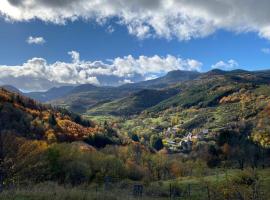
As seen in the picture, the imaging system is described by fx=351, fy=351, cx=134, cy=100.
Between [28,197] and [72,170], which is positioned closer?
[28,197]

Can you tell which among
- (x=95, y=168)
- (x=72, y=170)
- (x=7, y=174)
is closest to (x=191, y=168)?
(x=95, y=168)

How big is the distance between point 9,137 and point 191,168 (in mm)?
122880

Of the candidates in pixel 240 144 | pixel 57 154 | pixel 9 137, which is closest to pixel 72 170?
pixel 57 154

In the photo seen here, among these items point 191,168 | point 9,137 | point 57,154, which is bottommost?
point 191,168

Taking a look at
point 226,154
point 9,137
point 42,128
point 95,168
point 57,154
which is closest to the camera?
point 9,137

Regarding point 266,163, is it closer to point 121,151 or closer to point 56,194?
point 121,151

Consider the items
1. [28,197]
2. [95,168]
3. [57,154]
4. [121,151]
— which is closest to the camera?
[28,197]

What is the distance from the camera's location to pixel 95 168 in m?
95.8

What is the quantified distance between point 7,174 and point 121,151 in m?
132

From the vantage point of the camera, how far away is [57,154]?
266ft

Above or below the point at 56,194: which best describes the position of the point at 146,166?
below

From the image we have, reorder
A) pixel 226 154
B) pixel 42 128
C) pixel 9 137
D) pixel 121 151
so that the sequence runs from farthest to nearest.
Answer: pixel 42 128, pixel 121 151, pixel 226 154, pixel 9 137

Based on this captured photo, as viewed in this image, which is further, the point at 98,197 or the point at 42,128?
the point at 42,128

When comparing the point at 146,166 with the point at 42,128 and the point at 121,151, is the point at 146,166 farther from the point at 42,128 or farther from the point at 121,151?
the point at 42,128
